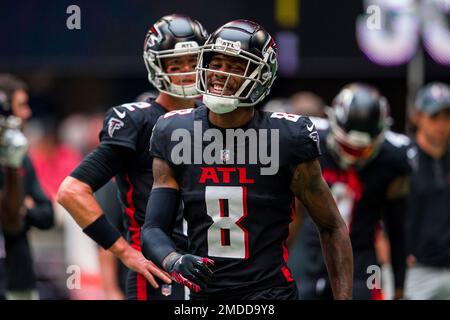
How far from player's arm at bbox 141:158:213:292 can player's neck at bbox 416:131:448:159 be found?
4.25 m

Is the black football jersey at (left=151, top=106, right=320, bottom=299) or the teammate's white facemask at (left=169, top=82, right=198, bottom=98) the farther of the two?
the teammate's white facemask at (left=169, top=82, right=198, bottom=98)

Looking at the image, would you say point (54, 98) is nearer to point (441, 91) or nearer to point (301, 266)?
point (441, 91)

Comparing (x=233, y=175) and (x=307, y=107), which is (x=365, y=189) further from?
(x=307, y=107)

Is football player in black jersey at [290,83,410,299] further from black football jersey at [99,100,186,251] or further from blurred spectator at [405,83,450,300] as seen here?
black football jersey at [99,100,186,251]

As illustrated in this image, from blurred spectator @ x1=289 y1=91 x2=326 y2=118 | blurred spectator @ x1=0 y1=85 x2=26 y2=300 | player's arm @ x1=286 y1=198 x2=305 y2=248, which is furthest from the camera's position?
blurred spectator @ x1=289 y1=91 x2=326 y2=118

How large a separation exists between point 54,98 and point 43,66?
1038mm

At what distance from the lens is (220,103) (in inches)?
177

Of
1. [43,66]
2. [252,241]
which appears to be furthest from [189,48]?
[43,66]

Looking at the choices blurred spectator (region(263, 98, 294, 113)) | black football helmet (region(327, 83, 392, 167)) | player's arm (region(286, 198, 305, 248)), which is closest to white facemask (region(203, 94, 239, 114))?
player's arm (region(286, 198, 305, 248))

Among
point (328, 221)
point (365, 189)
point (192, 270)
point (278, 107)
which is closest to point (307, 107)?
point (278, 107)

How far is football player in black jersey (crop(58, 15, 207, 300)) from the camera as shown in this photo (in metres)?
5.17

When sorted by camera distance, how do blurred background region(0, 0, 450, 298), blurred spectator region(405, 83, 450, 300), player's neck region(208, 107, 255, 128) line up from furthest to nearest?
blurred background region(0, 0, 450, 298) < blurred spectator region(405, 83, 450, 300) < player's neck region(208, 107, 255, 128)

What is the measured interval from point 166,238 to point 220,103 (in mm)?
587

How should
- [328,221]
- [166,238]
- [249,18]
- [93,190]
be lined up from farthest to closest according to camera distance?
[249,18] → [93,190] → [328,221] → [166,238]
